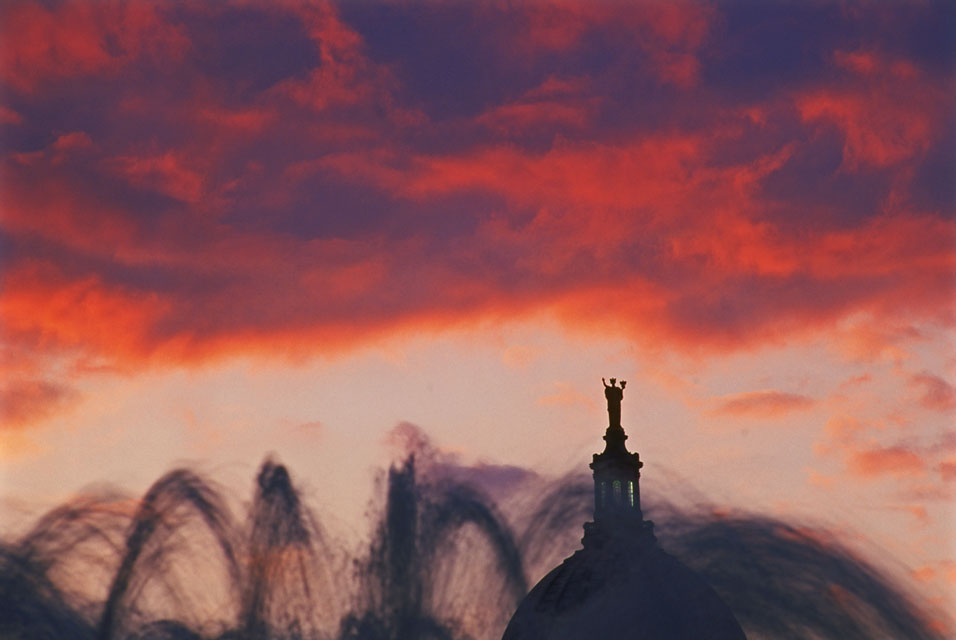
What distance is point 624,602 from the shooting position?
10444 centimetres

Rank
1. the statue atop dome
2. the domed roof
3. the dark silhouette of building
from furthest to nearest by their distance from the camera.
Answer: the statue atop dome → the dark silhouette of building → the domed roof

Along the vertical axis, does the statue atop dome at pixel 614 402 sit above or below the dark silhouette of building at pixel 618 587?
above

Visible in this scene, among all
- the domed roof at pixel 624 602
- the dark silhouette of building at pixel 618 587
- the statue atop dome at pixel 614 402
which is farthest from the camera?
the statue atop dome at pixel 614 402

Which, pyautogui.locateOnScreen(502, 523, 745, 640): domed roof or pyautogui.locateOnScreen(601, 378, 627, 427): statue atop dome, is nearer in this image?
pyautogui.locateOnScreen(502, 523, 745, 640): domed roof

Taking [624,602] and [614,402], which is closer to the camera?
[624,602]

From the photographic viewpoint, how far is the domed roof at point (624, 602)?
102m

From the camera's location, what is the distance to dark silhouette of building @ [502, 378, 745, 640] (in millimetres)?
102500

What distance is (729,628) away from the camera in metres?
111

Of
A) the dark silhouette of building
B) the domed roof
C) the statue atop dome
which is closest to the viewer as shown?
the domed roof

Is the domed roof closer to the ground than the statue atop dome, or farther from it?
closer to the ground

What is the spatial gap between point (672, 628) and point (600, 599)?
7851 millimetres

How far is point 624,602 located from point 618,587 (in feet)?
24.2

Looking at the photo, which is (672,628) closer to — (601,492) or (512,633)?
(512,633)

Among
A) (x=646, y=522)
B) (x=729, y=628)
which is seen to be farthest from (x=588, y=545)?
(x=729, y=628)
